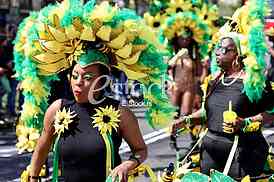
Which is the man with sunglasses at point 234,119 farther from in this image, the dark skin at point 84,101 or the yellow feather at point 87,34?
the yellow feather at point 87,34

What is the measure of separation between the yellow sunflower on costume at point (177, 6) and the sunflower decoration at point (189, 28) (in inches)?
15.9

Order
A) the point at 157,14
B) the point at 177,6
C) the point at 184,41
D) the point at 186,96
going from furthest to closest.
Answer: the point at 157,14 < the point at 177,6 < the point at 184,41 < the point at 186,96

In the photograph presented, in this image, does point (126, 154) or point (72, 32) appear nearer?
point (72, 32)

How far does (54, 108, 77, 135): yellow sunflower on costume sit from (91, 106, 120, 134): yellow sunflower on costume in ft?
0.42

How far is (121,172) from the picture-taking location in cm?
340

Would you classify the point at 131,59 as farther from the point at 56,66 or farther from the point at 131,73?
Result: the point at 56,66

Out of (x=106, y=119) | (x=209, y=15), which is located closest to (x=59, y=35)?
(x=106, y=119)

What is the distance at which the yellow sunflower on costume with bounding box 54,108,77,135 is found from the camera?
3559mm

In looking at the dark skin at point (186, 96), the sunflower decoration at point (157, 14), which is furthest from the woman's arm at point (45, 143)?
the sunflower decoration at point (157, 14)

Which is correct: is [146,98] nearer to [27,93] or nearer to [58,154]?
[58,154]

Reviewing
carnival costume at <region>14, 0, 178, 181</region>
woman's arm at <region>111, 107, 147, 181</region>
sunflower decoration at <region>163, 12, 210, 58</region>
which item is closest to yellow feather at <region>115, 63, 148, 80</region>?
carnival costume at <region>14, 0, 178, 181</region>

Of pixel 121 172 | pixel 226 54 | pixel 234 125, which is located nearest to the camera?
pixel 121 172

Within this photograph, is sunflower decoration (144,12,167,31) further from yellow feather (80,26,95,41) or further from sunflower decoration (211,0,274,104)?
yellow feather (80,26,95,41)

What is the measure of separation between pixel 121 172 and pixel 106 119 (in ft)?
1.07
